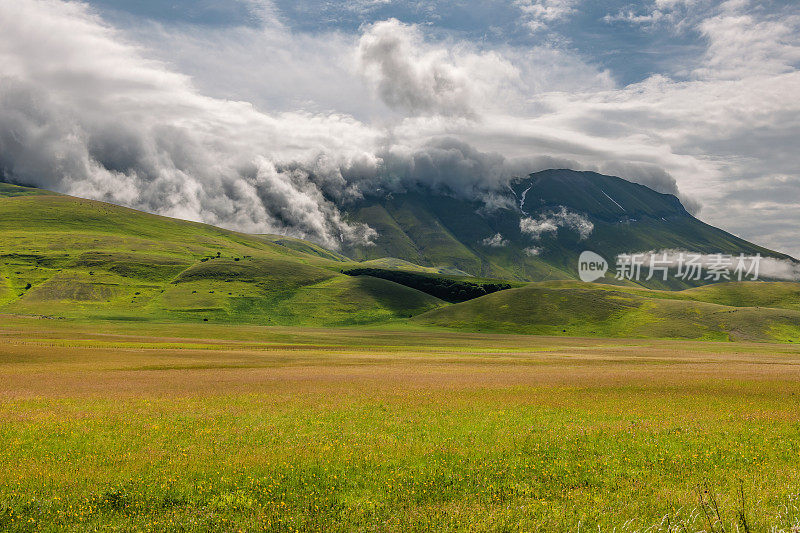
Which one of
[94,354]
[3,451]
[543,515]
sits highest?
[543,515]

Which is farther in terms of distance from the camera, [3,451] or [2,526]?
[3,451]

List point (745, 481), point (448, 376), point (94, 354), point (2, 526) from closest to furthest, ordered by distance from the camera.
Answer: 1. point (2, 526)
2. point (745, 481)
3. point (448, 376)
4. point (94, 354)

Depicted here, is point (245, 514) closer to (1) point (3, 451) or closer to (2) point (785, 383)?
(1) point (3, 451)

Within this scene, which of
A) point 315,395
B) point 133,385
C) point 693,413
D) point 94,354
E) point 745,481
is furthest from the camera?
point 94,354

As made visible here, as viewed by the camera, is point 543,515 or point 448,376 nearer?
point 543,515

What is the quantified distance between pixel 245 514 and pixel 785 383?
1889 inches

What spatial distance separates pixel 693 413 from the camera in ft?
94.2

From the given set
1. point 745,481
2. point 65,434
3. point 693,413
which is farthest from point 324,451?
point 693,413

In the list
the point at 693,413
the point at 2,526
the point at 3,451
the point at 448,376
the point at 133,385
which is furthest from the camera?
the point at 448,376

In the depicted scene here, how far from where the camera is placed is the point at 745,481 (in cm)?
1631

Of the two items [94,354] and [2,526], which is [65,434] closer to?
[2,526]

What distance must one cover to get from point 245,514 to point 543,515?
27.2 ft

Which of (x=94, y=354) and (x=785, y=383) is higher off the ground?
(x=785, y=383)

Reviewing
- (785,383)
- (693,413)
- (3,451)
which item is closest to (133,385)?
(3,451)
